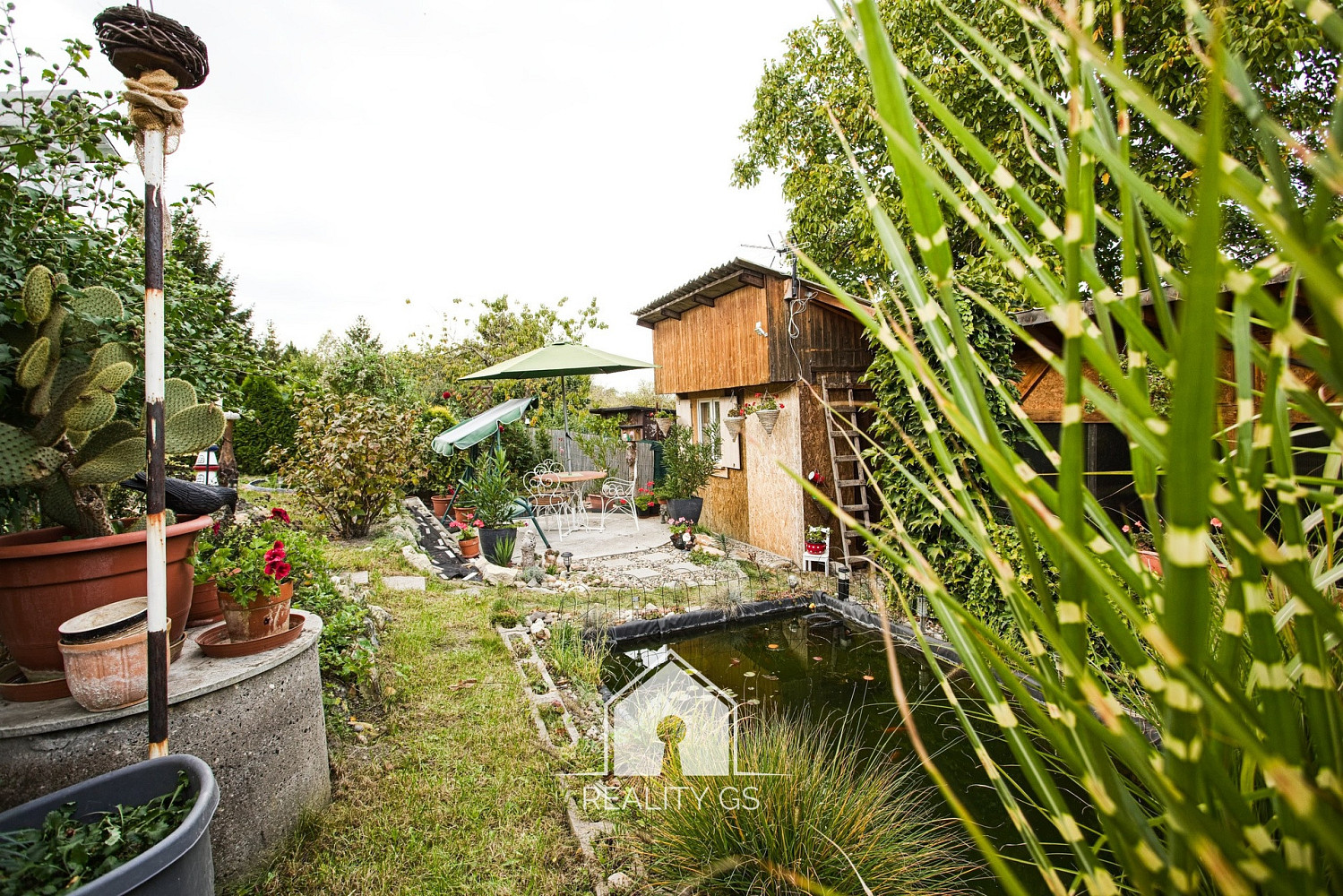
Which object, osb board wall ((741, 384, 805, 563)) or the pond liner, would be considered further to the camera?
osb board wall ((741, 384, 805, 563))

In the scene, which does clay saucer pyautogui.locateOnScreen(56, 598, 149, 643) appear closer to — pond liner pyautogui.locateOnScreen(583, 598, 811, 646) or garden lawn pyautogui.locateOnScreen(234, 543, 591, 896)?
garden lawn pyautogui.locateOnScreen(234, 543, 591, 896)

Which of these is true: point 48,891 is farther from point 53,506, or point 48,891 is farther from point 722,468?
point 722,468

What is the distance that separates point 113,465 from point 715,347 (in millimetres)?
7246

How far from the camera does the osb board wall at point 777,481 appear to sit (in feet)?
23.4

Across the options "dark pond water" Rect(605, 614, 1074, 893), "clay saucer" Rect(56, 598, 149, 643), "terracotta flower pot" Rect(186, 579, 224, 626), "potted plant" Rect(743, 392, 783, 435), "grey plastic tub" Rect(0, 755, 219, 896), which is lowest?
"dark pond water" Rect(605, 614, 1074, 893)

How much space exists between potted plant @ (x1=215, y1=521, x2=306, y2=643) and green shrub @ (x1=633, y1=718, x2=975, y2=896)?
1.70 meters

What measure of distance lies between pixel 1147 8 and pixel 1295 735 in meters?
8.85

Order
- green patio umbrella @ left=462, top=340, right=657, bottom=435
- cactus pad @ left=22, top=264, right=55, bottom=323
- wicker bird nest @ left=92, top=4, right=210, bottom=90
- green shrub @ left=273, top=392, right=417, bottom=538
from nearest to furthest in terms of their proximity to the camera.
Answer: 1. wicker bird nest @ left=92, top=4, right=210, bottom=90
2. cactus pad @ left=22, top=264, right=55, bottom=323
3. green shrub @ left=273, top=392, right=417, bottom=538
4. green patio umbrella @ left=462, top=340, right=657, bottom=435

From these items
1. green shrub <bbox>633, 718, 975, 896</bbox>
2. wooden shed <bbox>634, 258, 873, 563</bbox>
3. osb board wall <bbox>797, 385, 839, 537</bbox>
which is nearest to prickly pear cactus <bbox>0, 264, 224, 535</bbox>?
green shrub <bbox>633, 718, 975, 896</bbox>

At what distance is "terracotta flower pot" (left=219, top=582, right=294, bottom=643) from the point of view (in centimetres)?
232

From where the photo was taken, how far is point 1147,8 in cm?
623

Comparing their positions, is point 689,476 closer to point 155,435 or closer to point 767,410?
point 767,410

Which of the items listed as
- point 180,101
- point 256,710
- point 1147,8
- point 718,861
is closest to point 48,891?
point 256,710

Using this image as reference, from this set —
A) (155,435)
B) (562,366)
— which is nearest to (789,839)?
(155,435)
